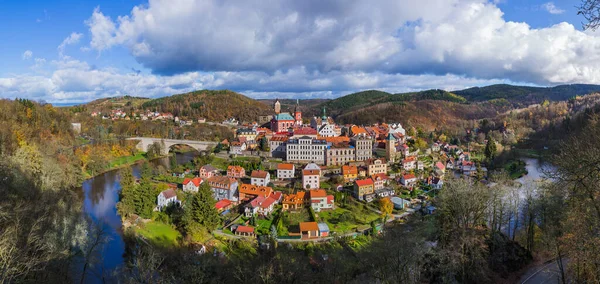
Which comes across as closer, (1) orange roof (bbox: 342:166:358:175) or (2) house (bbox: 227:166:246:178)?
(1) orange roof (bbox: 342:166:358:175)

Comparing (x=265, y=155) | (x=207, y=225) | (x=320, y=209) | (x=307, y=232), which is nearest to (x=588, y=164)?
(x=307, y=232)

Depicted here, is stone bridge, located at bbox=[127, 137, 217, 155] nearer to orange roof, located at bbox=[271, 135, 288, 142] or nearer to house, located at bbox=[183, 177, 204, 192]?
orange roof, located at bbox=[271, 135, 288, 142]

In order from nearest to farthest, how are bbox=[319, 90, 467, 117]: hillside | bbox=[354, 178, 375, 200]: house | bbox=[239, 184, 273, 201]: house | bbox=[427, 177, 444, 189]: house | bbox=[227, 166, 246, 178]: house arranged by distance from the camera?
bbox=[239, 184, 273, 201]: house
bbox=[354, 178, 375, 200]: house
bbox=[427, 177, 444, 189]: house
bbox=[227, 166, 246, 178]: house
bbox=[319, 90, 467, 117]: hillside

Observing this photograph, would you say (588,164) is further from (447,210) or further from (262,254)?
(262,254)

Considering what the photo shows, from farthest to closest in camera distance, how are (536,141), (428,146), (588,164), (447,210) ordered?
(536,141), (428,146), (447,210), (588,164)

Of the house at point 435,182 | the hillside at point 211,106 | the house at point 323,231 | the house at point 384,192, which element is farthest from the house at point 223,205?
the hillside at point 211,106

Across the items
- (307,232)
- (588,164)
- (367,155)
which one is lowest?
(307,232)

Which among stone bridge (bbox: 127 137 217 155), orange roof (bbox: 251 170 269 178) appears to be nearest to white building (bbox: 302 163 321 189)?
orange roof (bbox: 251 170 269 178)
